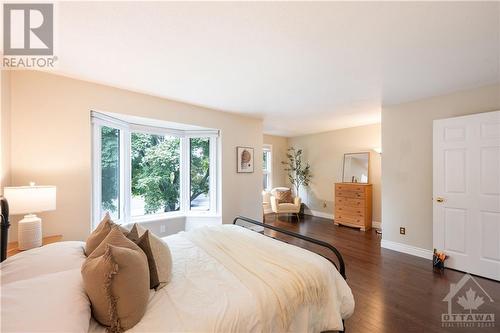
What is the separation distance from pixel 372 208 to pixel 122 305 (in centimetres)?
527

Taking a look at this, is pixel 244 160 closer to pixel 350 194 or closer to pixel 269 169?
pixel 269 169

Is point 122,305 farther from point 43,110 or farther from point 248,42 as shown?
point 43,110

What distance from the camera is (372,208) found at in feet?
16.0

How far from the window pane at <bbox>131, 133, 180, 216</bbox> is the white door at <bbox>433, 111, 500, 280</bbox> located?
14.1 feet

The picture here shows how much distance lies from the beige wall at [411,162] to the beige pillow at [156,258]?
369cm

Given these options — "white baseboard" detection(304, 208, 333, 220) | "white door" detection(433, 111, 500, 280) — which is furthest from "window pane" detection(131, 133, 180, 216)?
"white door" detection(433, 111, 500, 280)

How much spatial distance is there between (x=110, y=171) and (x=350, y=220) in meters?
5.03

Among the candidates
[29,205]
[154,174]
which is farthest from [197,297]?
[154,174]

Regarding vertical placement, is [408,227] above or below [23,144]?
below

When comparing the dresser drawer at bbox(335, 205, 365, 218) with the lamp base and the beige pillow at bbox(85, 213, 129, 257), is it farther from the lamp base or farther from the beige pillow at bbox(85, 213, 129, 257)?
the lamp base

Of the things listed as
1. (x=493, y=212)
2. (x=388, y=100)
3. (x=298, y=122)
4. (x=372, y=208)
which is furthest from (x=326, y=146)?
(x=493, y=212)

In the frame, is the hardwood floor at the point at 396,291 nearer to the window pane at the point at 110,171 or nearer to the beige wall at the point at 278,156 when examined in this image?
the beige wall at the point at 278,156

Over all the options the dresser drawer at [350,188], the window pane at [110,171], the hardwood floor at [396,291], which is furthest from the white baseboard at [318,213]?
the window pane at [110,171]

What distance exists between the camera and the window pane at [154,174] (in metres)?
3.58
